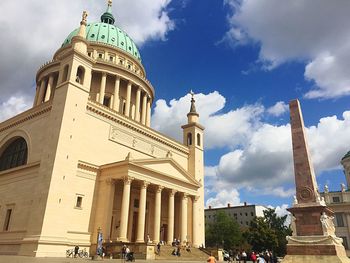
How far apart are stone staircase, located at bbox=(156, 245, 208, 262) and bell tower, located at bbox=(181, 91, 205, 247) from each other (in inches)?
365

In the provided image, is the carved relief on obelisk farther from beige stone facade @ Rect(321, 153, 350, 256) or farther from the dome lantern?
the dome lantern

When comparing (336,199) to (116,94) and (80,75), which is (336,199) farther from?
(80,75)

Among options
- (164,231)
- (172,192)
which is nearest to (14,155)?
(172,192)

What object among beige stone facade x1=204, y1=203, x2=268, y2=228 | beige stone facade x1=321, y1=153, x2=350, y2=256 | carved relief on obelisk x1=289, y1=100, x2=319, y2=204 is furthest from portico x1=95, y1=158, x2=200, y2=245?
beige stone facade x1=204, y1=203, x2=268, y2=228

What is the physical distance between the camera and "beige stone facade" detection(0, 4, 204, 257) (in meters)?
27.1

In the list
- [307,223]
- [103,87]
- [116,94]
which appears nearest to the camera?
[307,223]

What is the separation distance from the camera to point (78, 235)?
28656mm

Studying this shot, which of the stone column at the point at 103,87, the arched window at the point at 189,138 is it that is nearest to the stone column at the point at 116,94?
the stone column at the point at 103,87

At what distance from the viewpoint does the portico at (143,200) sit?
30.2m

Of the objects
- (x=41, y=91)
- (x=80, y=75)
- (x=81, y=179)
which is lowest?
(x=81, y=179)

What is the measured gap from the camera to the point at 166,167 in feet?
118

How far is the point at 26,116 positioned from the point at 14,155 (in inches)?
193

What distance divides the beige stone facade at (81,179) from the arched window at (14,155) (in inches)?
9.8

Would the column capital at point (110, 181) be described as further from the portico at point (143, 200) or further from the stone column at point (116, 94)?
the stone column at point (116, 94)
